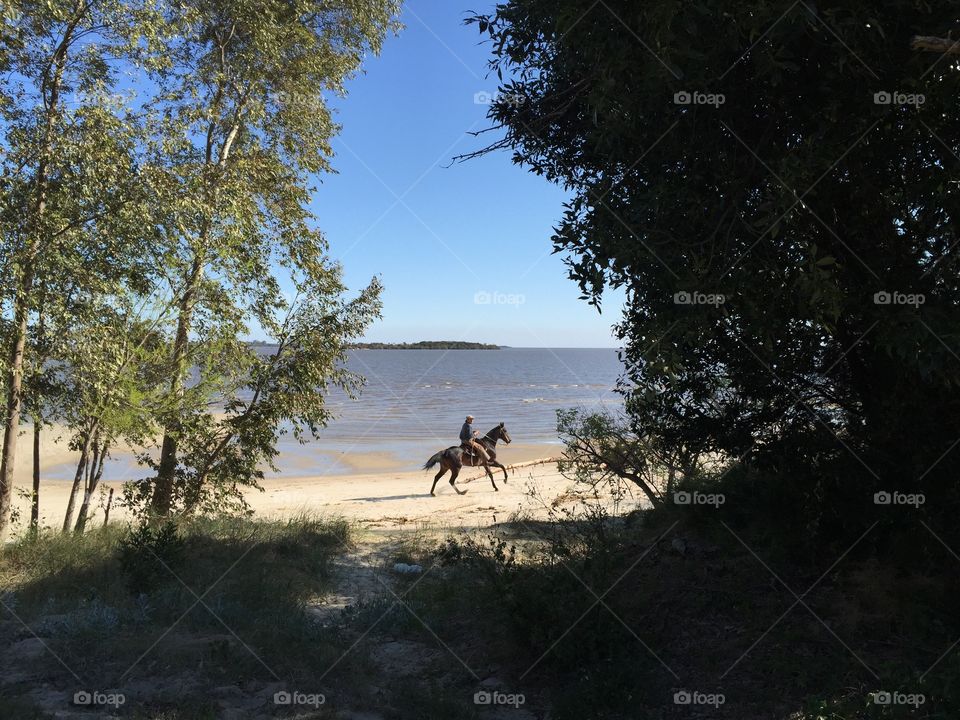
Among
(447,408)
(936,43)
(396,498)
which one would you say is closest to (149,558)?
(936,43)

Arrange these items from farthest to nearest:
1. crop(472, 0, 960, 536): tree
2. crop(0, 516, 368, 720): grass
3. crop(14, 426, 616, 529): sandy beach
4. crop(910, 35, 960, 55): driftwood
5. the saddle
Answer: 1. the saddle
2. crop(14, 426, 616, 529): sandy beach
3. crop(0, 516, 368, 720): grass
4. crop(472, 0, 960, 536): tree
5. crop(910, 35, 960, 55): driftwood

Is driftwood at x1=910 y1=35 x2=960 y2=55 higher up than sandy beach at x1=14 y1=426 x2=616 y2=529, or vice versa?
driftwood at x1=910 y1=35 x2=960 y2=55

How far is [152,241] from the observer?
11.4 meters

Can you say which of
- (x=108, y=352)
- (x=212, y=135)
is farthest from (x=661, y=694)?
(x=212, y=135)

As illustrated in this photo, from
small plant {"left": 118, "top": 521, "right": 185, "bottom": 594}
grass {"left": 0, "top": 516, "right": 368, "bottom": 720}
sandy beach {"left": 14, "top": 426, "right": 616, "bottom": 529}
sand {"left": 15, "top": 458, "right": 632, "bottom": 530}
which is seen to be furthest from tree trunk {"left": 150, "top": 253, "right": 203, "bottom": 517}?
small plant {"left": 118, "top": 521, "right": 185, "bottom": 594}

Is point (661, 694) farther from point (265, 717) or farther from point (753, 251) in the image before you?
point (753, 251)

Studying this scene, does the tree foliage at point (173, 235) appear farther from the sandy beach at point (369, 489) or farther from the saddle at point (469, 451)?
the saddle at point (469, 451)

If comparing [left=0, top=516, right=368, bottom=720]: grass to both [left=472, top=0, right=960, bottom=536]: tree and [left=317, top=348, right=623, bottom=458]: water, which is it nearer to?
[left=472, top=0, right=960, bottom=536]: tree

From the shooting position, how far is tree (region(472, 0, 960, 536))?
17.2 ft

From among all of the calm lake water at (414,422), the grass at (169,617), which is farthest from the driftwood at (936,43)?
the calm lake water at (414,422)

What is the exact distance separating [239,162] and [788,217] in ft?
35.3

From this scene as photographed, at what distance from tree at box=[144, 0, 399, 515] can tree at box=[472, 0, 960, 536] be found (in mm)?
7662

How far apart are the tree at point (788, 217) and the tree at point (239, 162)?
7.66 m

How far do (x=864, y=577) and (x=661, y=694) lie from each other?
2685 mm
